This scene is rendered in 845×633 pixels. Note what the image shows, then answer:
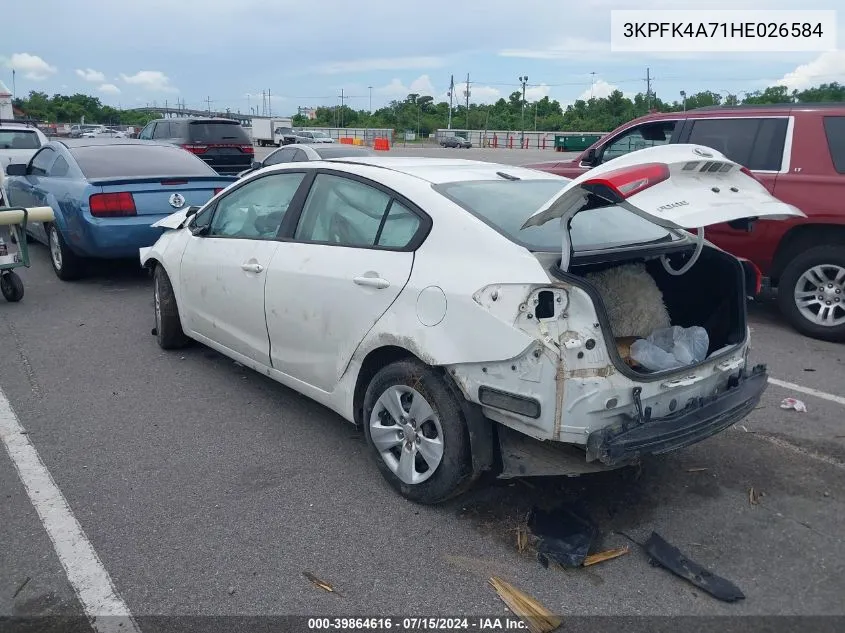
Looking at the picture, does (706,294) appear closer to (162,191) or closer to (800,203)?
(800,203)

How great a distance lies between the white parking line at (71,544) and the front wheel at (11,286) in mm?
3638

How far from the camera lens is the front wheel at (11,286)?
752cm

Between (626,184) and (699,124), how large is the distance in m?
5.17

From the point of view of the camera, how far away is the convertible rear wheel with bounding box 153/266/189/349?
579 centimetres

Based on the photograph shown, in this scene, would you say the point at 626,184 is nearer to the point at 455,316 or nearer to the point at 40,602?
the point at 455,316

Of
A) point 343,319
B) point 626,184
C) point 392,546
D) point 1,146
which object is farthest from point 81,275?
point 1,146

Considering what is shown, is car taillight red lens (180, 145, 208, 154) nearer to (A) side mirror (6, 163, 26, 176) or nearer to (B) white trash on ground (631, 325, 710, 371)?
(A) side mirror (6, 163, 26, 176)

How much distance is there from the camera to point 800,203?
6.48 m

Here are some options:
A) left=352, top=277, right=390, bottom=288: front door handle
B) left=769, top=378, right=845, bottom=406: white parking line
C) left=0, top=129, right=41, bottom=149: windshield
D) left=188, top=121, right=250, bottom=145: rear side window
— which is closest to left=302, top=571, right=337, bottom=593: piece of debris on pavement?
left=352, top=277, right=390, bottom=288: front door handle

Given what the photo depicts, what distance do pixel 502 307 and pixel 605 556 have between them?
1192 mm

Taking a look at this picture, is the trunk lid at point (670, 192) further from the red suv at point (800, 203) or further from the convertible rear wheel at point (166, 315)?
the convertible rear wheel at point (166, 315)

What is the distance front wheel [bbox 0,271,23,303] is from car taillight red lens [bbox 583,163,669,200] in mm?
6663

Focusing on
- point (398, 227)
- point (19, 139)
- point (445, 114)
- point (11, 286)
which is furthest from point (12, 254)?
point (445, 114)

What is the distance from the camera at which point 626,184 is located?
9.47ft
